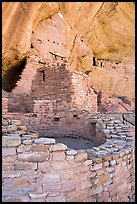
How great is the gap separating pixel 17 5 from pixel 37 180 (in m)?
4.60

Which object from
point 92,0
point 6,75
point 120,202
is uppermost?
point 92,0

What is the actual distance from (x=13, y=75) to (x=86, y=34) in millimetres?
4789

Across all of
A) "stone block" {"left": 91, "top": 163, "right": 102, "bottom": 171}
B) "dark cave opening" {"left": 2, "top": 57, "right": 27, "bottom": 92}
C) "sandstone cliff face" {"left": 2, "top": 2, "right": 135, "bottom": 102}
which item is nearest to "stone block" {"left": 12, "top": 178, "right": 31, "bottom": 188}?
"stone block" {"left": 91, "top": 163, "right": 102, "bottom": 171}

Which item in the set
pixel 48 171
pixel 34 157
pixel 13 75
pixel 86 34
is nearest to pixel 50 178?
pixel 48 171

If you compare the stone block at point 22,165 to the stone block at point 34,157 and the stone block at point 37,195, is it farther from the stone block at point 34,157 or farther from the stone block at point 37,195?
Answer: the stone block at point 37,195

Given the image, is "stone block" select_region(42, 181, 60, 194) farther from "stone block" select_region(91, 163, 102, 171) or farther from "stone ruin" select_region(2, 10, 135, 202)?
"stone block" select_region(91, 163, 102, 171)

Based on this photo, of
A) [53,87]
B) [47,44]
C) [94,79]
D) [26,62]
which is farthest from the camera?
[94,79]

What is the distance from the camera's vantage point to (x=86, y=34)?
12117 millimetres

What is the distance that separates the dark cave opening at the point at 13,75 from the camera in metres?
8.62

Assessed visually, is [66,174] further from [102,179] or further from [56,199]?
[102,179]

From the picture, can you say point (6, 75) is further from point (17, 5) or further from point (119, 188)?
point (119, 188)

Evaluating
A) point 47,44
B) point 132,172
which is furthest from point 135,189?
point 47,44

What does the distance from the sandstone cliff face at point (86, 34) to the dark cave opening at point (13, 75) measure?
32cm

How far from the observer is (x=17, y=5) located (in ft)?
18.9
